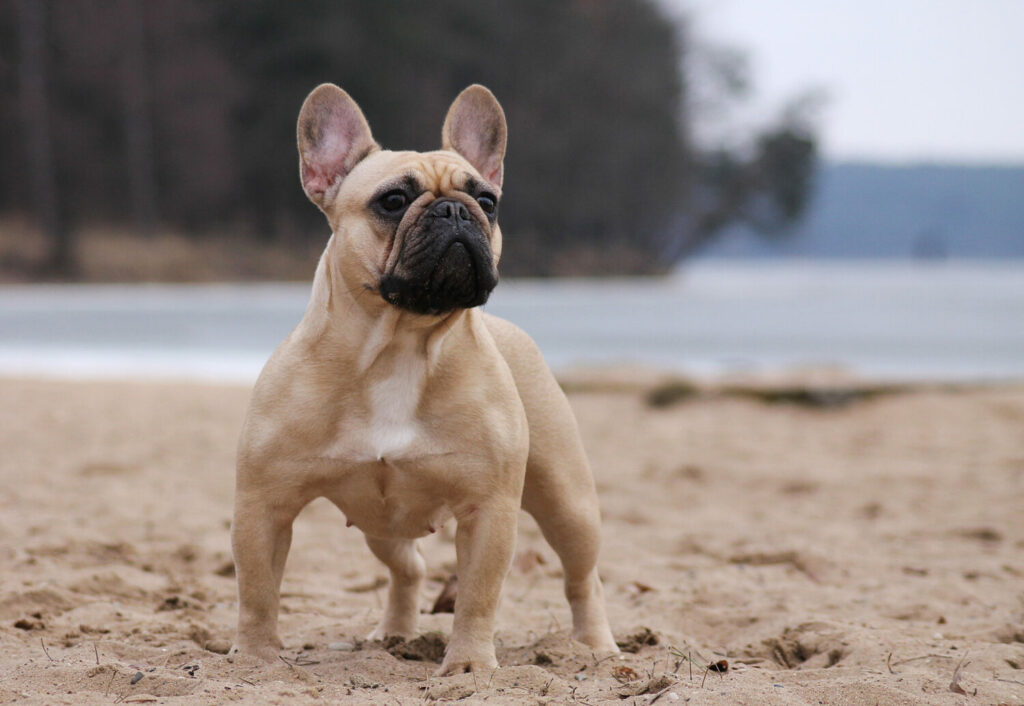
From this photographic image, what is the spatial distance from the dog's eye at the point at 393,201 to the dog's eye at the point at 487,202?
0.77ft

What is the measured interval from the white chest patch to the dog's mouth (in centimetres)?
17

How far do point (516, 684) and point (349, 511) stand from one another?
2.33ft

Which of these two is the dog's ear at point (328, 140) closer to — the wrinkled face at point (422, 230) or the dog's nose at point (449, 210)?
the wrinkled face at point (422, 230)

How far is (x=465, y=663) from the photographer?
2.96m

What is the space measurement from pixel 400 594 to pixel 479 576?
664mm

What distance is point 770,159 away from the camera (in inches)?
1626

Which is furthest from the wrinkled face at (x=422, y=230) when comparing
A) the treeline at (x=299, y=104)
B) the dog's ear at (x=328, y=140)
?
the treeline at (x=299, y=104)

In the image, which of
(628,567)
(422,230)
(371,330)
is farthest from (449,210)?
(628,567)

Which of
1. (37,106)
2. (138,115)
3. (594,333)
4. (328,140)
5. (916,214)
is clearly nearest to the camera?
(328,140)

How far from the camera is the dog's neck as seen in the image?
2988 mm

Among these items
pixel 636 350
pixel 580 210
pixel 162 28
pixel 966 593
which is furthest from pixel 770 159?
pixel 966 593

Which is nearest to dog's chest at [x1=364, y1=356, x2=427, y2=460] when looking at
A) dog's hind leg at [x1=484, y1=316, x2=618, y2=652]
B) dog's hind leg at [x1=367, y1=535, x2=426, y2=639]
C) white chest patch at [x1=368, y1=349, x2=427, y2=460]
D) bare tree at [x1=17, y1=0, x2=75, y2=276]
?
white chest patch at [x1=368, y1=349, x2=427, y2=460]

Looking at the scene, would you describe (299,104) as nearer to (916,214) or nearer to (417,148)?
(417,148)

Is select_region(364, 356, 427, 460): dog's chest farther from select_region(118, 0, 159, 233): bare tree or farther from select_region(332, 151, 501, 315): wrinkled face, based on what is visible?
select_region(118, 0, 159, 233): bare tree
